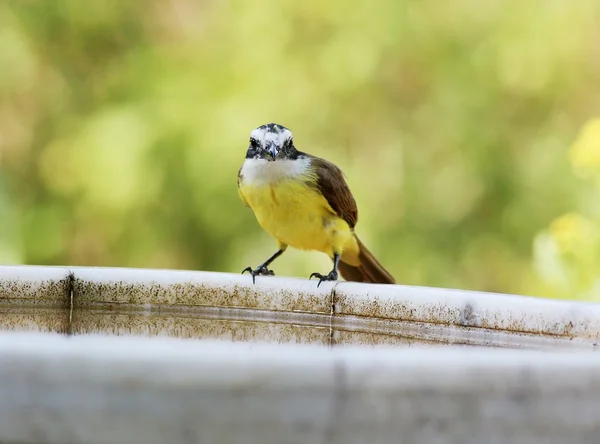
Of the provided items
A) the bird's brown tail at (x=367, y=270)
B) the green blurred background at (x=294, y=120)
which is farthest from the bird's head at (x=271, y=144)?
the green blurred background at (x=294, y=120)

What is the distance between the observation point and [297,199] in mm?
2662

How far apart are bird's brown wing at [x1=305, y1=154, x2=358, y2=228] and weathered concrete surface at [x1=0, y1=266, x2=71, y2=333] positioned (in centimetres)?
121

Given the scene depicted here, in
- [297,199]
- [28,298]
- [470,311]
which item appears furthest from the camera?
[297,199]

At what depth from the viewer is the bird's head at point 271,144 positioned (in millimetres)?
2826

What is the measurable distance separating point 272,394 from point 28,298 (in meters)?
0.99

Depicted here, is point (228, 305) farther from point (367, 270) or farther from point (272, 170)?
point (367, 270)

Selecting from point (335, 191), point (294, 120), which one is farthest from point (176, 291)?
point (294, 120)

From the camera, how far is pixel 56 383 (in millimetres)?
662

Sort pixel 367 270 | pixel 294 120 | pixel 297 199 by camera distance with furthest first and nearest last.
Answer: pixel 294 120 → pixel 367 270 → pixel 297 199

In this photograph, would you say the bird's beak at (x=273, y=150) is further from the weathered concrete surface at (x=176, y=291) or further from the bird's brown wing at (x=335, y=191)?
the weathered concrete surface at (x=176, y=291)

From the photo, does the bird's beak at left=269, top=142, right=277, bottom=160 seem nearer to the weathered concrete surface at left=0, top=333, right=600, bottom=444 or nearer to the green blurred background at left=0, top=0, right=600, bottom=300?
the green blurred background at left=0, top=0, right=600, bottom=300

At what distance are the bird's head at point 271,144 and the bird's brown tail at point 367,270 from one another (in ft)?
1.22

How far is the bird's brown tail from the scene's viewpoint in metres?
2.99

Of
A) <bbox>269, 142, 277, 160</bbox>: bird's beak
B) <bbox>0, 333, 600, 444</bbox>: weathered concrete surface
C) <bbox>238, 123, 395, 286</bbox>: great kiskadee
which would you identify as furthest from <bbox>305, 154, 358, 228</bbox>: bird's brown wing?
<bbox>0, 333, 600, 444</bbox>: weathered concrete surface
